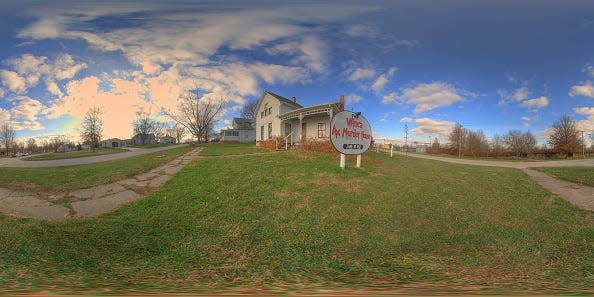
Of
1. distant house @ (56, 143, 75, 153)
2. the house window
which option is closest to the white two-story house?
the house window

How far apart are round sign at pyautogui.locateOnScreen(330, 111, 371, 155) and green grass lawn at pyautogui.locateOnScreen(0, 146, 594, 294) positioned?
165 cm

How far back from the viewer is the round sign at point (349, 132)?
749 cm

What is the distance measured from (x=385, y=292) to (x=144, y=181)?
7.03 meters

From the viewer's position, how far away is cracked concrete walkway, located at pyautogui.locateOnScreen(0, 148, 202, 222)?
4836 millimetres

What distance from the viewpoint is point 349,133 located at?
783cm

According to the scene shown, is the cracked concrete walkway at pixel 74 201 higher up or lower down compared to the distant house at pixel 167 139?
lower down

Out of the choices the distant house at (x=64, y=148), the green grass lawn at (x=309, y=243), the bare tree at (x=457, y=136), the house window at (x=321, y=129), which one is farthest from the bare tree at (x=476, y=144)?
the distant house at (x=64, y=148)

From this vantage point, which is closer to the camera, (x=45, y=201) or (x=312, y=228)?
(x=312, y=228)

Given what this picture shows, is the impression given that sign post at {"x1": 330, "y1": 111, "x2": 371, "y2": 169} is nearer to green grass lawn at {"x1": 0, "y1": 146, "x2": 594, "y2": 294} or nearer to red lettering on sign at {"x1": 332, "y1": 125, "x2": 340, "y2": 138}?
red lettering on sign at {"x1": 332, "y1": 125, "x2": 340, "y2": 138}

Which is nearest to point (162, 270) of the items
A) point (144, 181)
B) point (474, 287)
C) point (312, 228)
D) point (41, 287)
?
point (41, 287)

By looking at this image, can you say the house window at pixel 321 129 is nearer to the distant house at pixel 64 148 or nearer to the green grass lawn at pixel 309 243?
the green grass lawn at pixel 309 243

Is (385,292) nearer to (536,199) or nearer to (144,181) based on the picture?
(536,199)

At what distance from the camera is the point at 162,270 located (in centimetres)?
290

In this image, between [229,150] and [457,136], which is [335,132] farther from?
[457,136]
